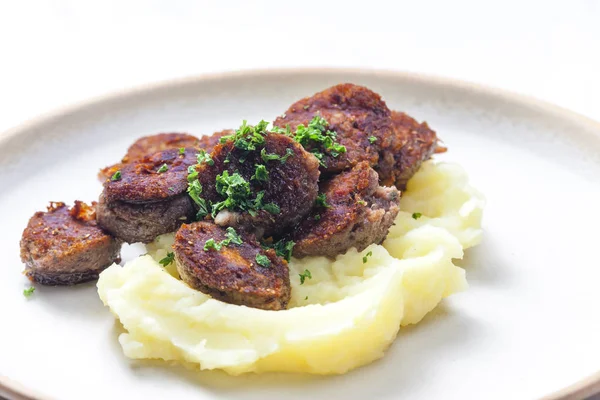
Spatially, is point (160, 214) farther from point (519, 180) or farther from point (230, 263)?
point (519, 180)

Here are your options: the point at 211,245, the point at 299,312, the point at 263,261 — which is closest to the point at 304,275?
the point at 263,261

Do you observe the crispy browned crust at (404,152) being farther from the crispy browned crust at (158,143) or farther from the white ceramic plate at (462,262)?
the crispy browned crust at (158,143)

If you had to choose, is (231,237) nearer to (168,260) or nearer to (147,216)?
(168,260)

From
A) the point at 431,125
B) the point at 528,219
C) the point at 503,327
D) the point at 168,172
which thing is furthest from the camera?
the point at 431,125

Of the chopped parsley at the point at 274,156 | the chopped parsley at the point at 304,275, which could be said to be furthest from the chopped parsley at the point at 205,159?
the chopped parsley at the point at 304,275

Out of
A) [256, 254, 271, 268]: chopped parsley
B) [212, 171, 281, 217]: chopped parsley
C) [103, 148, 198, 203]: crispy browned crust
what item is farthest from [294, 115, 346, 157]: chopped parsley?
[256, 254, 271, 268]: chopped parsley

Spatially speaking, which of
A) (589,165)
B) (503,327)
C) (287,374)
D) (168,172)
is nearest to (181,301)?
(287,374)
